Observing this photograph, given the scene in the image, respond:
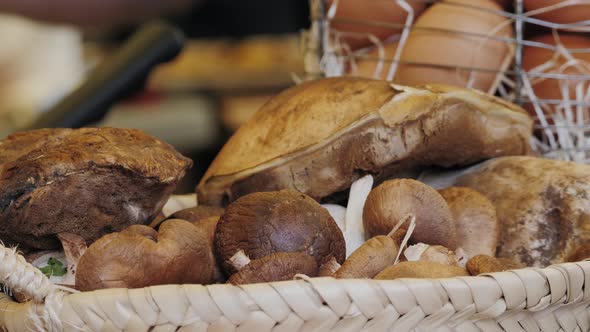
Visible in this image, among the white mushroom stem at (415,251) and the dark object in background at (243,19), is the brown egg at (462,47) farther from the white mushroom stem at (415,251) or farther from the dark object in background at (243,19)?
the dark object in background at (243,19)

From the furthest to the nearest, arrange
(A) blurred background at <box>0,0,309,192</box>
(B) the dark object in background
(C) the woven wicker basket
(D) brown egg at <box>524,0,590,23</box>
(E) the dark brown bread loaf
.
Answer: (B) the dark object in background < (A) blurred background at <box>0,0,309,192</box> < (D) brown egg at <box>524,0,590,23</box> < (E) the dark brown bread loaf < (C) the woven wicker basket

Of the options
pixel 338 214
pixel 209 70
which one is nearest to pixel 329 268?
pixel 338 214

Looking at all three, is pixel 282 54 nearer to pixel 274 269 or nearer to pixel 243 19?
pixel 243 19

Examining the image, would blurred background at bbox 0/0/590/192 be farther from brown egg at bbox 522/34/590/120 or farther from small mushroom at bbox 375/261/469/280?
small mushroom at bbox 375/261/469/280

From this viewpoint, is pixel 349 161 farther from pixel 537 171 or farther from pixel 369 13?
pixel 369 13

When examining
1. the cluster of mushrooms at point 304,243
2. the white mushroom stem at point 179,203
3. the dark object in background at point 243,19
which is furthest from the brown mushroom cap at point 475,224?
the dark object in background at point 243,19

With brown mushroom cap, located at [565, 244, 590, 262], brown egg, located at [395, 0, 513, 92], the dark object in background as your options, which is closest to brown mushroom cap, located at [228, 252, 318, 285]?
brown mushroom cap, located at [565, 244, 590, 262]
